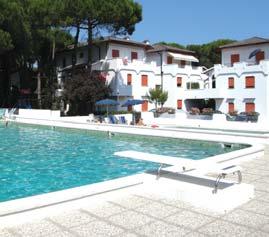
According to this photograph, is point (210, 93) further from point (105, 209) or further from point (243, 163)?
point (105, 209)

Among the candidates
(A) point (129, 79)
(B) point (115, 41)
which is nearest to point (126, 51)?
(B) point (115, 41)

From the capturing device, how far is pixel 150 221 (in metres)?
5.62

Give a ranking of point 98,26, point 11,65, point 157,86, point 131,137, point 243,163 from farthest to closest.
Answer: point 11,65
point 157,86
point 98,26
point 131,137
point 243,163

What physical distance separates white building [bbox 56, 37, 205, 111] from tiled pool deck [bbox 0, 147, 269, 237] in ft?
112

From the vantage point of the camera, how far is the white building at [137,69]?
41000 mm

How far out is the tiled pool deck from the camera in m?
5.16

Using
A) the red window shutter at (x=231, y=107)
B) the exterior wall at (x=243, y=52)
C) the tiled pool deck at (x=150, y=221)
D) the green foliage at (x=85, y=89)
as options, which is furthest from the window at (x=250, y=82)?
the tiled pool deck at (x=150, y=221)

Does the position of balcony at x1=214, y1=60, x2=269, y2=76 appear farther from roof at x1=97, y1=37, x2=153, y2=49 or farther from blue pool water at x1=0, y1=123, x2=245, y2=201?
blue pool water at x1=0, y1=123, x2=245, y2=201

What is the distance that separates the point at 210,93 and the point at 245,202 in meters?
36.1

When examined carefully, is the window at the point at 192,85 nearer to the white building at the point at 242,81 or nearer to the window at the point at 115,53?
the white building at the point at 242,81

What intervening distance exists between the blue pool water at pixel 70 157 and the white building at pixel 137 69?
60.5 ft

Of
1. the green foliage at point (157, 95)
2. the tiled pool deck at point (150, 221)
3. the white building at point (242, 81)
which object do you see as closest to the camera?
the tiled pool deck at point (150, 221)

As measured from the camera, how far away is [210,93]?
41.8 metres

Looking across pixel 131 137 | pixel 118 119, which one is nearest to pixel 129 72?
pixel 118 119
